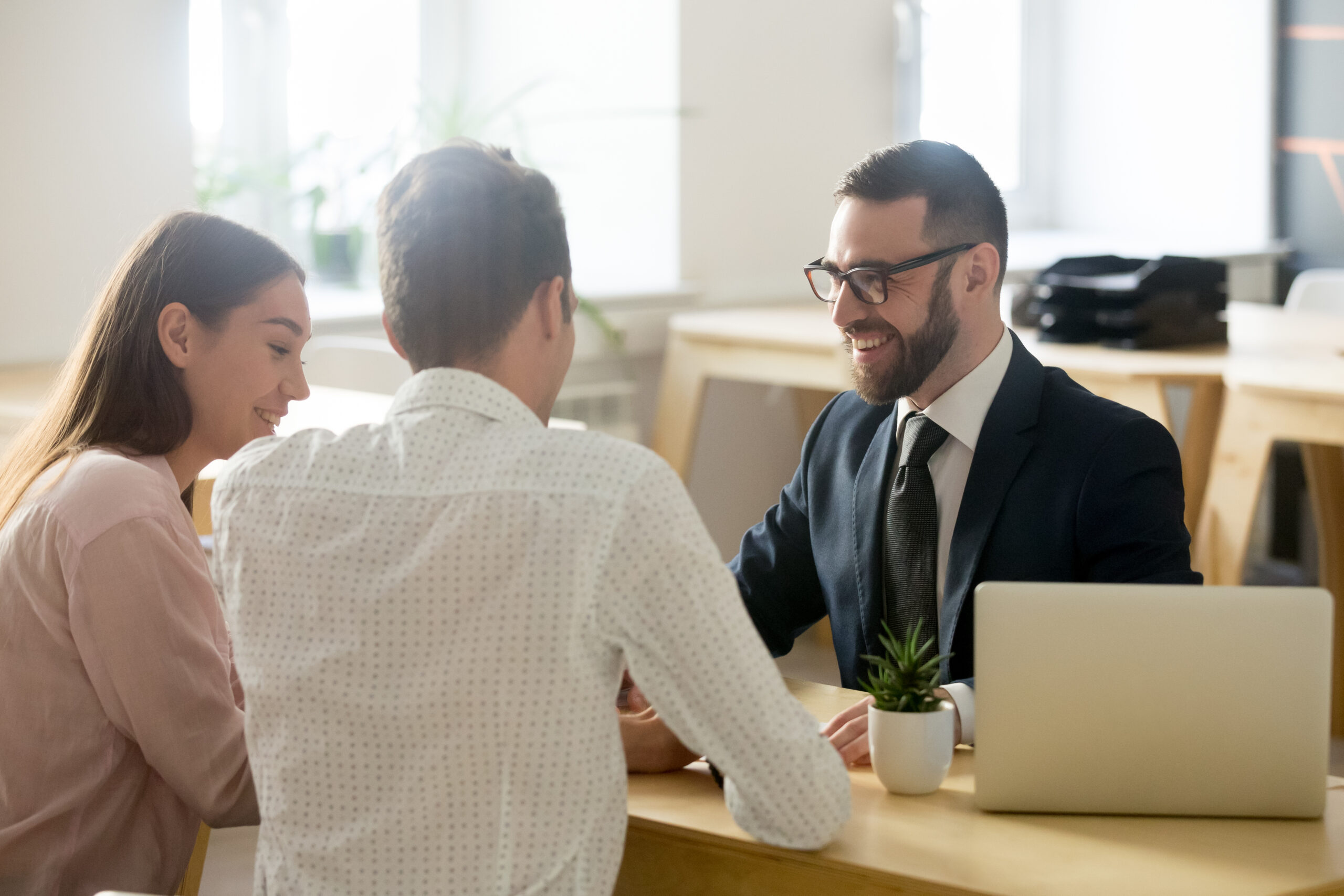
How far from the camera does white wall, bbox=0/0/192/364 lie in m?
2.92

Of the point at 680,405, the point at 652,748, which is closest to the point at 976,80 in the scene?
the point at 680,405

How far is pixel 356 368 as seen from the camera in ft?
10.2

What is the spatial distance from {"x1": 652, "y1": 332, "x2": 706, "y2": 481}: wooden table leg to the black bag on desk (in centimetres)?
93

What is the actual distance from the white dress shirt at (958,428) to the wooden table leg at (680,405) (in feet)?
6.87

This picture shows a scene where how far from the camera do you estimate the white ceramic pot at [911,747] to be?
1.30 meters

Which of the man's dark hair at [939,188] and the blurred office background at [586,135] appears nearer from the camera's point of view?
the man's dark hair at [939,188]

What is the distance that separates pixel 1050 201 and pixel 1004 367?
4.08 meters

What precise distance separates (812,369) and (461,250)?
2535 mm

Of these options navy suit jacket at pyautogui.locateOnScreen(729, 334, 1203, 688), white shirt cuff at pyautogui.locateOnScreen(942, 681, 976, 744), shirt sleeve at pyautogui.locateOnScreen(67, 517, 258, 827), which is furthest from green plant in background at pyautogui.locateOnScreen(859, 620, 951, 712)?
shirt sleeve at pyautogui.locateOnScreen(67, 517, 258, 827)

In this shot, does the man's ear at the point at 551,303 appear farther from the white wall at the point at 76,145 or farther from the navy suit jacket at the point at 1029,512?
the white wall at the point at 76,145

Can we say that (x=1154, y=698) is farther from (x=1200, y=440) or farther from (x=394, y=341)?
(x=1200, y=440)

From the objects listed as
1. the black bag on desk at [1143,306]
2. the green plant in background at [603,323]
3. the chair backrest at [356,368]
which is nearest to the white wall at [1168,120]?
the black bag on desk at [1143,306]

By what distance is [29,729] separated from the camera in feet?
4.63

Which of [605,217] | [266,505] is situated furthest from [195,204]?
[266,505]
